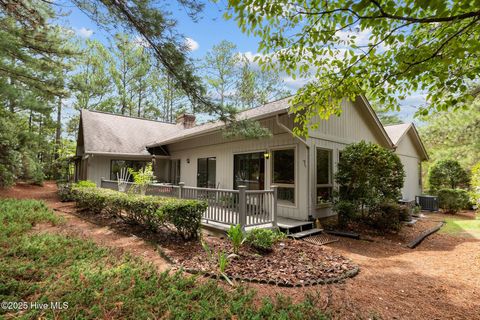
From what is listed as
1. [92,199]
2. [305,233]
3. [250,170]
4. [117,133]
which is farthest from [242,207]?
[117,133]

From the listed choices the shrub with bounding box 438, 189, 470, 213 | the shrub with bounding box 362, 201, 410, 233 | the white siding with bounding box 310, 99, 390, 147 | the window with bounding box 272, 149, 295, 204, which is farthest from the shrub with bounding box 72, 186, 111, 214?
the shrub with bounding box 438, 189, 470, 213

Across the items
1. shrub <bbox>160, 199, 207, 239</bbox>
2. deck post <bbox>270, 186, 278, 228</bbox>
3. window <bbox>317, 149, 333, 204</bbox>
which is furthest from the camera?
window <bbox>317, 149, 333, 204</bbox>

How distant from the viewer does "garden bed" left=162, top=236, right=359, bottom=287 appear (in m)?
3.99

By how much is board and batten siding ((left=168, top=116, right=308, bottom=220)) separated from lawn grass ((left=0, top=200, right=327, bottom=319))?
15.1 feet

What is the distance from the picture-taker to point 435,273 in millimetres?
4645

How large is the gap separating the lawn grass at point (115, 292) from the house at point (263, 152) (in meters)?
3.83

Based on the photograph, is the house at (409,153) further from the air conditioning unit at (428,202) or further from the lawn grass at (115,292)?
the lawn grass at (115,292)

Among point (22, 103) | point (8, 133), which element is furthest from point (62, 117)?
point (22, 103)

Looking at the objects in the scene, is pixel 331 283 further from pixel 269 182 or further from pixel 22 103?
pixel 22 103

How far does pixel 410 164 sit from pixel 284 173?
1079 cm

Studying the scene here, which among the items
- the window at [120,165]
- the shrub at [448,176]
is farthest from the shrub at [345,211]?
the window at [120,165]

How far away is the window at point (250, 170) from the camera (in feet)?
29.1

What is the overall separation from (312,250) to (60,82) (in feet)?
37.4

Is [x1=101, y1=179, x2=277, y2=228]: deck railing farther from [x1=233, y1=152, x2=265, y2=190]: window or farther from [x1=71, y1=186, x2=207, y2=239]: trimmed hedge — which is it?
[x1=233, y1=152, x2=265, y2=190]: window
